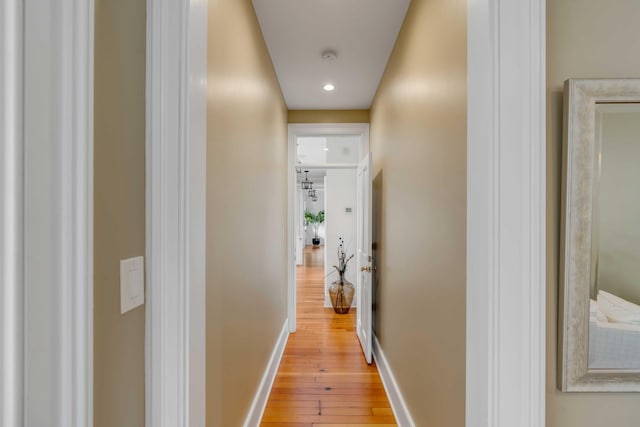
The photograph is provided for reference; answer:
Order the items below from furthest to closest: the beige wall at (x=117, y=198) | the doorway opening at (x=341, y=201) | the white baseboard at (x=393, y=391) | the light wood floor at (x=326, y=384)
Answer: the doorway opening at (x=341, y=201), the light wood floor at (x=326, y=384), the white baseboard at (x=393, y=391), the beige wall at (x=117, y=198)

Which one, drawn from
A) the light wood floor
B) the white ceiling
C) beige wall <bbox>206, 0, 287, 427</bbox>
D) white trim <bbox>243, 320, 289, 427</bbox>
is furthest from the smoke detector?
the light wood floor

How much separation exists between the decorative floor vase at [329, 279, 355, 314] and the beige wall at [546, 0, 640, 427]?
11.5 ft

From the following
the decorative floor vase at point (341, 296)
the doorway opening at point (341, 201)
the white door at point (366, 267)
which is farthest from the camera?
the decorative floor vase at point (341, 296)

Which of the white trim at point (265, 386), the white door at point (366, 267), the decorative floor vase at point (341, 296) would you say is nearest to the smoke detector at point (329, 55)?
the white door at point (366, 267)

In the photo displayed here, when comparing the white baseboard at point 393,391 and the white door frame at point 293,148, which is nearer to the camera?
the white baseboard at point 393,391

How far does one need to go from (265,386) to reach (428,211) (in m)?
1.72

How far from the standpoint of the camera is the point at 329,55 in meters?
2.47

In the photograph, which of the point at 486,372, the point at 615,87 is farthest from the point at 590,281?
the point at 615,87

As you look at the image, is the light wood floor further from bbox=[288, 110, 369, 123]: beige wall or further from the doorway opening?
bbox=[288, 110, 369, 123]: beige wall

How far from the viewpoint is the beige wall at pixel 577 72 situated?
89cm

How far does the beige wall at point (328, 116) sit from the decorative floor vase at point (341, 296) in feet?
6.82
